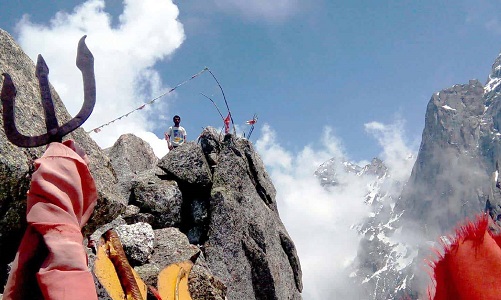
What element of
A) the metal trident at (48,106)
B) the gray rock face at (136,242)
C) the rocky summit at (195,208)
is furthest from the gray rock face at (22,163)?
the metal trident at (48,106)

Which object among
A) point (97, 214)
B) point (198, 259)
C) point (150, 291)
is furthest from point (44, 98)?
point (198, 259)

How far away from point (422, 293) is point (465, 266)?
1.14 feet

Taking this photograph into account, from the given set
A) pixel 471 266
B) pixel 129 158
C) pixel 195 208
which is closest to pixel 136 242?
pixel 195 208

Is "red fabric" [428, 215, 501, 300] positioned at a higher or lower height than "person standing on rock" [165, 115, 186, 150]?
lower

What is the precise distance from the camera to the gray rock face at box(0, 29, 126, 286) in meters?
5.00

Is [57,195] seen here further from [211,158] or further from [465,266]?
[211,158]

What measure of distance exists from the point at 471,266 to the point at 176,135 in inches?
614

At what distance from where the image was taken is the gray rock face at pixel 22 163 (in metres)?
5.00

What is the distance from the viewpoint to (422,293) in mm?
1912

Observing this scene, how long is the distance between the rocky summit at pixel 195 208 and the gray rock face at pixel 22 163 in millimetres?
18

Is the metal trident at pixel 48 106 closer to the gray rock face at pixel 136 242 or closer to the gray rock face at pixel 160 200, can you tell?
the gray rock face at pixel 136 242

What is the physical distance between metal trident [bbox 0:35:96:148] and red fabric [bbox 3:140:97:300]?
0.16 m

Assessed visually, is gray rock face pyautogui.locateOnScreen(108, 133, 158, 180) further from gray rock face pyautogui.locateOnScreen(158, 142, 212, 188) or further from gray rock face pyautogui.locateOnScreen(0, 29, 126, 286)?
gray rock face pyautogui.locateOnScreen(0, 29, 126, 286)

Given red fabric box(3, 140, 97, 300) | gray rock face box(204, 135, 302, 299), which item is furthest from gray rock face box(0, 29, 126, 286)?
gray rock face box(204, 135, 302, 299)
